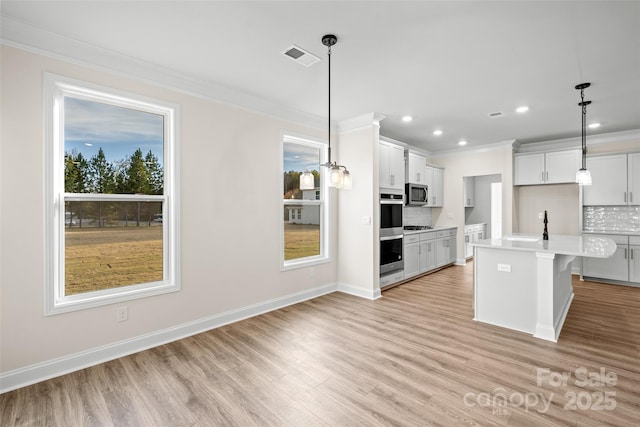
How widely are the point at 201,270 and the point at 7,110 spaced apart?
2074 millimetres

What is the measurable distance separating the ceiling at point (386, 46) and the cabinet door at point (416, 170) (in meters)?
2.05

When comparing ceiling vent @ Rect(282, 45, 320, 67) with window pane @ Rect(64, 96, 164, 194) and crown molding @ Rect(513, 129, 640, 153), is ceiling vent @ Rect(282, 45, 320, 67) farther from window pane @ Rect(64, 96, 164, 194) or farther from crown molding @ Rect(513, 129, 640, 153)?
crown molding @ Rect(513, 129, 640, 153)

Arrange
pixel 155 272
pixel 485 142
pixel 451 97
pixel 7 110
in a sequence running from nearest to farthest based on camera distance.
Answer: pixel 7 110
pixel 155 272
pixel 451 97
pixel 485 142

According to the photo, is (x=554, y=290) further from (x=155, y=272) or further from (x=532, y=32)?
(x=155, y=272)

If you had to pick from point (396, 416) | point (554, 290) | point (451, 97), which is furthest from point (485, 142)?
point (396, 416)

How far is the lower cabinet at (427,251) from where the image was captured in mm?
5516

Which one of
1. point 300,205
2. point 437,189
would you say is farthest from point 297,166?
point 437,189

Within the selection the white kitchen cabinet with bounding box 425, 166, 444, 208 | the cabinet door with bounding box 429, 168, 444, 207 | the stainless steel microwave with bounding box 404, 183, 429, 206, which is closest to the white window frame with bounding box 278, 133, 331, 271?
the stainless steel microwave with bounding box 404, 183, 429, 206

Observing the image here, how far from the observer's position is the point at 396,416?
1954 millimetres

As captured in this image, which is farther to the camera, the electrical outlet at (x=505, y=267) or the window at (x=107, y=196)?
the electrical outlet at (x=505, y=267)

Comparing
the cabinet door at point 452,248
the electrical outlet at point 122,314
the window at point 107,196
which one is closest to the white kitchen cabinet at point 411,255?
the cabinet door at point 452,248

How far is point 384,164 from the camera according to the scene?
4.96m

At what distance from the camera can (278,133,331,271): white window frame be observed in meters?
4.12

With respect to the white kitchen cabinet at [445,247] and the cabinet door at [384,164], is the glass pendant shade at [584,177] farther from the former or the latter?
the white kitchen cabinet at [445,247]
